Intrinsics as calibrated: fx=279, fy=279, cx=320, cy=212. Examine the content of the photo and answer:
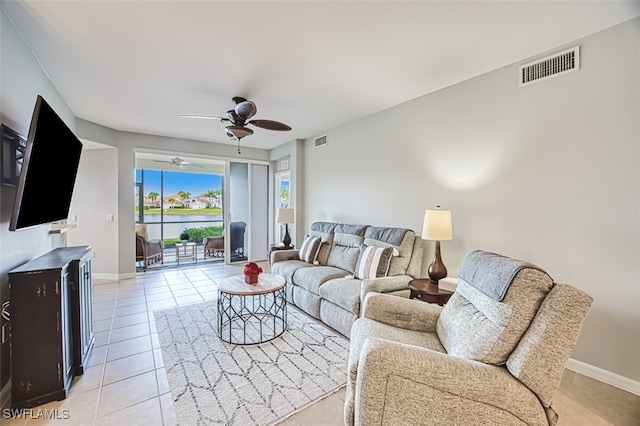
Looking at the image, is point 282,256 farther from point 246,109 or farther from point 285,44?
point 285,44

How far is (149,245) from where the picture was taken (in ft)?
18.7

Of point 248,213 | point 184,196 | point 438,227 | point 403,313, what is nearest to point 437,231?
point 438,227

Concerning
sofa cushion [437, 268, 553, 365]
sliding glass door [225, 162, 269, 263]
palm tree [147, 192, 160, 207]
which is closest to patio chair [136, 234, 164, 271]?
sliding glass door [225, 162, 269, 263]

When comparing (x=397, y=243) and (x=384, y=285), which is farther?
(x=397, y=243)

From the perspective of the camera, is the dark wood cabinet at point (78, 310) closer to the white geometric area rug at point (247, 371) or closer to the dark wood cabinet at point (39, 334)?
the dark wood cabinet at point (39, 334)

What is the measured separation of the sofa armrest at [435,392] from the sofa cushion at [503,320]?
8 cm

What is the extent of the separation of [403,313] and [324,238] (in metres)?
2.31

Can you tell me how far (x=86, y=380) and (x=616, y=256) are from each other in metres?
4.16

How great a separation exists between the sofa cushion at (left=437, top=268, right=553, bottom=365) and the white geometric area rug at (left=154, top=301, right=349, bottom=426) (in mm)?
1112

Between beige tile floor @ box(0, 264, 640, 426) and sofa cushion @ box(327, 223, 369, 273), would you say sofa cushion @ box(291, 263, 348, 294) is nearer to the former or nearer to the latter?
sofa cushion @ box(327, 223, 369, 273)

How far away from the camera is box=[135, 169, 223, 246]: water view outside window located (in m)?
7.21

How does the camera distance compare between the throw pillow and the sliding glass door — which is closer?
the throw pillow

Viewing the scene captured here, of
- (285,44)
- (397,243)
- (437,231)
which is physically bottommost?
(397,243)

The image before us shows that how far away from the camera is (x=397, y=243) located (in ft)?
10.6
